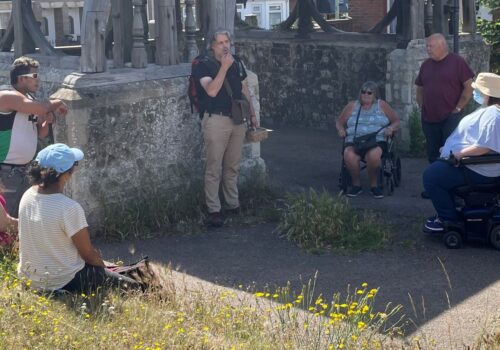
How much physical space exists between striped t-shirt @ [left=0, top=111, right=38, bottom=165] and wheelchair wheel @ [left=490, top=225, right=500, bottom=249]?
4020mm

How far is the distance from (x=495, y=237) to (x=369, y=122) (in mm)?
2561

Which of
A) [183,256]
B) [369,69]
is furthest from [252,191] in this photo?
[369,69]

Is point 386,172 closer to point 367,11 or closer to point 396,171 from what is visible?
point 396,171

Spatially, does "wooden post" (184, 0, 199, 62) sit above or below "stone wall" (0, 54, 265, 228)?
above

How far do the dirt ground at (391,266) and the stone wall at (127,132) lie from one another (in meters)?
0.70

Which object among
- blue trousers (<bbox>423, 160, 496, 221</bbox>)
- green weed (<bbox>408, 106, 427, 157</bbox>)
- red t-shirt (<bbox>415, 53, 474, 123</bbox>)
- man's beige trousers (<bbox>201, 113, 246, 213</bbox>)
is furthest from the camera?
green weed (<bbox>408, 106, 427, 157</bbox>)

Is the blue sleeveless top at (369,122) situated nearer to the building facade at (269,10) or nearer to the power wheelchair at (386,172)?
the power wheelchair at (386,172)

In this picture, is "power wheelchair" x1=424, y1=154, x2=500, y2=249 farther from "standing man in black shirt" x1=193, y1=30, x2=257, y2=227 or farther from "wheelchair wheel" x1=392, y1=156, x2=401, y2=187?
"wheelchair wheel" x1=392, y1=156, x2=401, y2=187

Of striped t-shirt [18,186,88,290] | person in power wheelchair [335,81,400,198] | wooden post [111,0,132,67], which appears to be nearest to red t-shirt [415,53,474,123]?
person in power wheelchair [335,81,400,198]

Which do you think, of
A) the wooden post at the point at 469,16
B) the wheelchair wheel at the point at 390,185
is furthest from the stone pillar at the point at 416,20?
the wheelchair wheel at the point at 390,185

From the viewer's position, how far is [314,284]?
689 cm

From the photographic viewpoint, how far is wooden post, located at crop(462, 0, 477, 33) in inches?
544

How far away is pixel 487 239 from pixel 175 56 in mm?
3696

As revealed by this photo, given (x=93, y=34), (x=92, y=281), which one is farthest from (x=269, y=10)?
(x=92, y=281)
